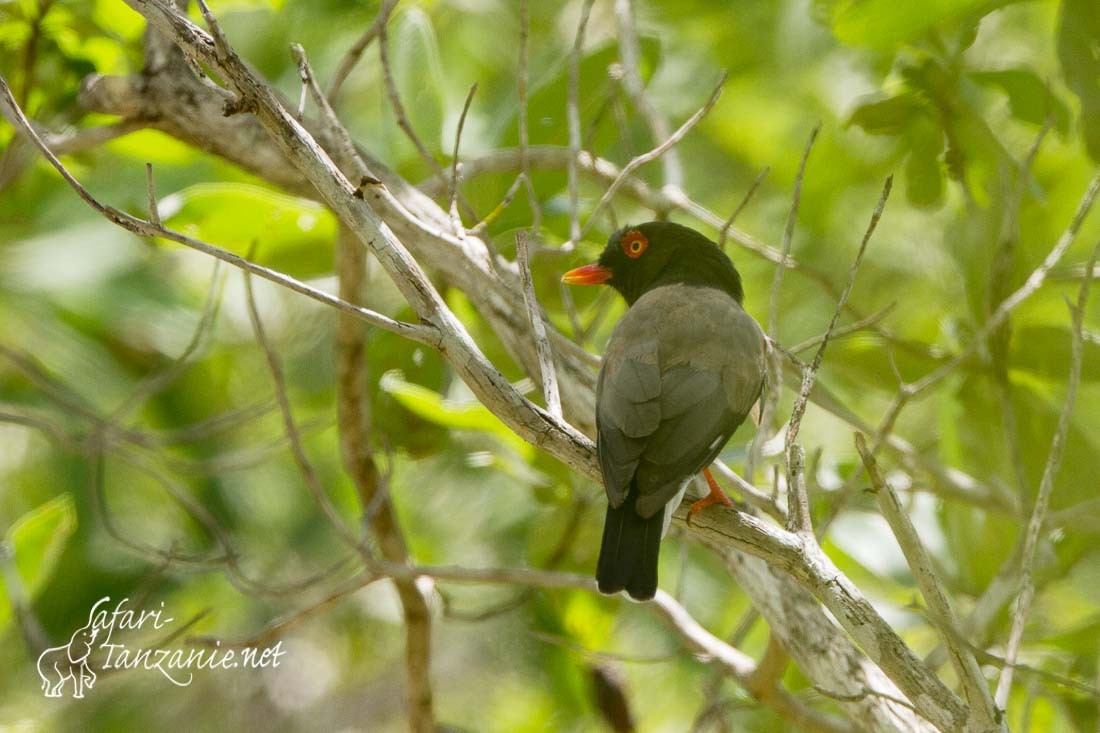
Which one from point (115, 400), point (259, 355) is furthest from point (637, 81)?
point (115, 400)

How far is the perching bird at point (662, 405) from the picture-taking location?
297cm

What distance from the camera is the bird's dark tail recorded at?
9.61 feet

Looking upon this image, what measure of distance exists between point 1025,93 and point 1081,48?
1.23ft

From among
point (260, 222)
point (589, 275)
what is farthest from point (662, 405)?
point (260, 222)

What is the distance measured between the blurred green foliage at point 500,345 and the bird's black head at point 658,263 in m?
0.50

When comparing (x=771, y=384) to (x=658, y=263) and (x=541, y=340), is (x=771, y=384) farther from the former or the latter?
(x=541, y=340)

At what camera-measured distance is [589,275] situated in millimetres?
4223

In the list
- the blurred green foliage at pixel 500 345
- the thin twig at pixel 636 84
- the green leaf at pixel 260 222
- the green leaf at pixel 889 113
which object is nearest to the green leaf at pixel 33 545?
the blurred green foliage at pixel 500 345

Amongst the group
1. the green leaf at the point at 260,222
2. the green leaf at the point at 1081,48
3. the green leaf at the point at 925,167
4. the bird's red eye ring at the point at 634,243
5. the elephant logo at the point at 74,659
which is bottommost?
the elephant logo at the point at 74,659

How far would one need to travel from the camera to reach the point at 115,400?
A: 5.65m

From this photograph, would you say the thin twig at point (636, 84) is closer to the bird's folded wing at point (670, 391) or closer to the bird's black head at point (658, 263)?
the bird's black head at point (658, 263)

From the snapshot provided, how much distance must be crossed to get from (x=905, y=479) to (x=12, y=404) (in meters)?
4.19

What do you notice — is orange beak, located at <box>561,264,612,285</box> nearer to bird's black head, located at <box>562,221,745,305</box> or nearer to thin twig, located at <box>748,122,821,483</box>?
bird's black head, located at <box>562,221,745,305</box>

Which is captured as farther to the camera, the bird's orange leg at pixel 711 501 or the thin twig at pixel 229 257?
the bird's orange leg at pixel 711 501
